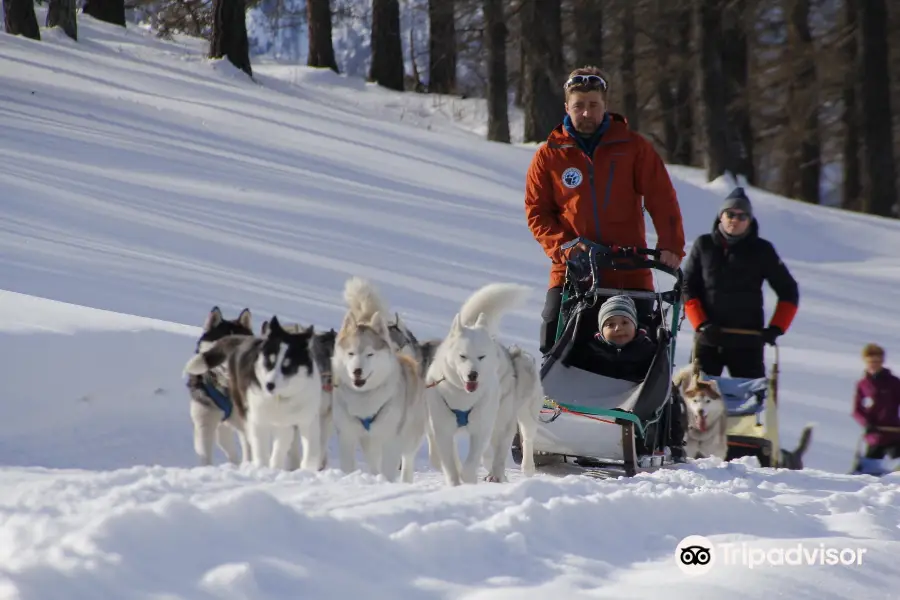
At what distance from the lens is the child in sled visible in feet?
20.5

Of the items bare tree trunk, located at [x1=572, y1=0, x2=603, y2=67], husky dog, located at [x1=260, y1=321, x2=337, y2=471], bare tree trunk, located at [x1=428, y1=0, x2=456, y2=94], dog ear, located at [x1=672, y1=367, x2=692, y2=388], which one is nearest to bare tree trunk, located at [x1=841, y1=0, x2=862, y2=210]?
bare tree trunk, located at [x1=572, y1=0, x2=603, y2=67]

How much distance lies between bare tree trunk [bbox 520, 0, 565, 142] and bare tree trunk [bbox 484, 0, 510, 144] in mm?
1116

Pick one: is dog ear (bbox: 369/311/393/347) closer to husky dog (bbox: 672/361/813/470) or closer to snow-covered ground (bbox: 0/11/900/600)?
snow-covered ground (bbox: 0/11/900/600)

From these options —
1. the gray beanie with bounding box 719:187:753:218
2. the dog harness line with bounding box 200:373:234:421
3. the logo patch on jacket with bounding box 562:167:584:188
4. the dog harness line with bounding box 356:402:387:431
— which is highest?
the logo patch on jacket with bounding box 562:167:584:188

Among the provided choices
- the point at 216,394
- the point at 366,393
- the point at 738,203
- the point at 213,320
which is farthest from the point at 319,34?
the point at 366,393

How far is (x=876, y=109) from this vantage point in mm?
19859

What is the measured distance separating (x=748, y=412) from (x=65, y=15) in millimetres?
15933

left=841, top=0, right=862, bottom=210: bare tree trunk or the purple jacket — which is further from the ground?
left=841, top=0, right=862, bottom=210: bare tree trunk

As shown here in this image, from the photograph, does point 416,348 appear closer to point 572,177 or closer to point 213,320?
point 213,320

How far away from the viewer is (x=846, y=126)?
78.6 ft

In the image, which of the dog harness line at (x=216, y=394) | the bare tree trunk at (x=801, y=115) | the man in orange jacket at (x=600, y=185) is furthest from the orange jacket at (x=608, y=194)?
the bare tree trunk at (x=801, y=115)

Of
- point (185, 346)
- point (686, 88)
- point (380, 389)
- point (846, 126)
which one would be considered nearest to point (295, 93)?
point (686, 88)

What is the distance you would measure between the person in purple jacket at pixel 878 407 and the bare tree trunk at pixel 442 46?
53.7 feet

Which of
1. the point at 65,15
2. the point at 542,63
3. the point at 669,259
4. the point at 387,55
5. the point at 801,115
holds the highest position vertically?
the point at 387,55
